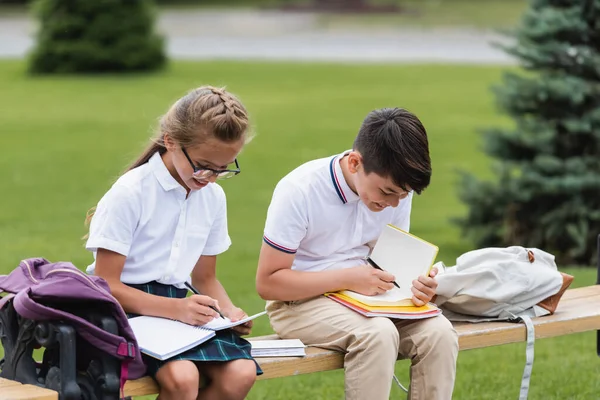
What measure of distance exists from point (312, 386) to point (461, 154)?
727 centimetres

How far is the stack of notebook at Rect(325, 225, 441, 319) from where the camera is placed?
400cm

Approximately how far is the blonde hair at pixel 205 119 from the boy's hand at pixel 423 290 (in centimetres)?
79

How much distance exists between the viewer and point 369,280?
4035 mm

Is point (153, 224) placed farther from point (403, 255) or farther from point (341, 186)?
point (403, 255)

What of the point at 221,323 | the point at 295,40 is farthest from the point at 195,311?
the point at 295,40

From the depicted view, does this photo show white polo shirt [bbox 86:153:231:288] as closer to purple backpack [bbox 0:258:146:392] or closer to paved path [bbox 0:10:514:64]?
purple backpack [bbox 0:258:146:392]

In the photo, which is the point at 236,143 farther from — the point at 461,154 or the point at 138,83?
the point at 138,83

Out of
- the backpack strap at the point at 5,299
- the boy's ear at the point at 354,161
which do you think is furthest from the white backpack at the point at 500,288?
the backpack strap at the point at 5,299

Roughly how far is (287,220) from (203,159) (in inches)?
15.6

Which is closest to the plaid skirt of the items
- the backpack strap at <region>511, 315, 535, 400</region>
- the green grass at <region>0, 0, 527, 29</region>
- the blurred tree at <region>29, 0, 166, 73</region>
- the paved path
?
the backpack strap at <region>511, 315, 535, 400</region>

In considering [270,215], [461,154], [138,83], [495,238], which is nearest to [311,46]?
[138,83]

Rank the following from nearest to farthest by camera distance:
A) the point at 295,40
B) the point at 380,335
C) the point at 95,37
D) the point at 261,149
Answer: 1. the point at 380,335
2. the point at 261,149
3. the point at 95,37
4. the point at 295,40

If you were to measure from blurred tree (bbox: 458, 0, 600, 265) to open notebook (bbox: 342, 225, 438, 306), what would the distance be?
4327 mm

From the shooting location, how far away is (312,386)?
5.32 m
